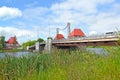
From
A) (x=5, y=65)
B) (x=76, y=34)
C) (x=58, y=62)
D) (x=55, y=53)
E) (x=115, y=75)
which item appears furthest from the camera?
(x=76, y=34)

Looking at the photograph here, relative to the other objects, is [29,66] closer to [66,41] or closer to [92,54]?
[92,54]

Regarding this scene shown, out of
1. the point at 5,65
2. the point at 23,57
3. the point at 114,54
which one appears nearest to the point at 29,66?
the point at 5,65

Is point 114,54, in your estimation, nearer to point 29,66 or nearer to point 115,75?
point 115,75

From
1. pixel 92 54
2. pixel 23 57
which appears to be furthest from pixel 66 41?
pixel 92 54

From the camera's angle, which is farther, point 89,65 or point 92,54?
point 92,54

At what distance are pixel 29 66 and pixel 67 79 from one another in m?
4.86

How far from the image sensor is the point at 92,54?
333 inches

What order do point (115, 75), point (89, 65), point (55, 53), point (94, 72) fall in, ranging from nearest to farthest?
point (115, 75)
point (94, 72)
point (89, 65)
point (55, 53)

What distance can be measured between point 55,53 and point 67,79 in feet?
17.5

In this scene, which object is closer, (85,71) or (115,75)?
(115,75)

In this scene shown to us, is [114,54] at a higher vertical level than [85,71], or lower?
higher

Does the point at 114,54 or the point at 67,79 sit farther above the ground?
the point at 114,54

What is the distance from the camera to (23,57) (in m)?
12.6

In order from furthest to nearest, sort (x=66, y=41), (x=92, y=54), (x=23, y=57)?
(x=66, y=41) → (x=23, y=57) → (x=92, y=54)
